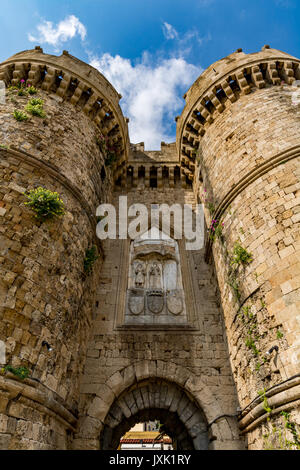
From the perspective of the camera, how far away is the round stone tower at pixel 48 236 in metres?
3.82

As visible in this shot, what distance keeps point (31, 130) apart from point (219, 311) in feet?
18.2

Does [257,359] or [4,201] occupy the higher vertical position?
[4,201]

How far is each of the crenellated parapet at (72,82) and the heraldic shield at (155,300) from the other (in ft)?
15.6

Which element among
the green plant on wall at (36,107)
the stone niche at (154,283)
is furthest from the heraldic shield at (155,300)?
the green plant on wall at (36,107)

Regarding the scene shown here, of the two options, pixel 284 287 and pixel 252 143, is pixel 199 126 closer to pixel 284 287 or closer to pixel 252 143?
pixel 252 143

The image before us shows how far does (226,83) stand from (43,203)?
19.6 feet

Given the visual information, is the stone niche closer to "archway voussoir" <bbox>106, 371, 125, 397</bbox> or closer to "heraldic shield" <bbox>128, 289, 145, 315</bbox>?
"heraldic shield" <bbox>128, 289, 145, 315</bbox>

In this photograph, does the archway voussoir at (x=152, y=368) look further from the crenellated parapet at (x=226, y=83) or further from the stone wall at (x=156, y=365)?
the crenellated parapet at (x=226, y=83)

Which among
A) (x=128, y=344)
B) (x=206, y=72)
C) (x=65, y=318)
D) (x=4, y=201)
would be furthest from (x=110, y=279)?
(x=206, y=72)

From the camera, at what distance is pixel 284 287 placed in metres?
4.40

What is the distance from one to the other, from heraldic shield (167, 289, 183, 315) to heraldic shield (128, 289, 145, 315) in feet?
→ 1.94

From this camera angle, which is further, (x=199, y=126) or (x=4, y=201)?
(x=199, y=126)

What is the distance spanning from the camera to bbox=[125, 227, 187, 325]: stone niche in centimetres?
642
